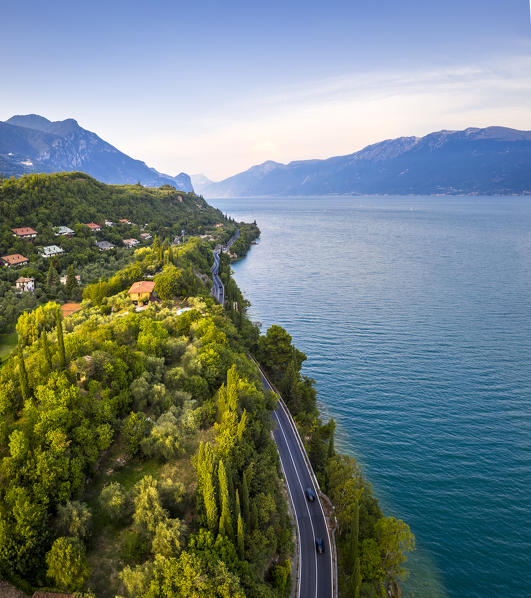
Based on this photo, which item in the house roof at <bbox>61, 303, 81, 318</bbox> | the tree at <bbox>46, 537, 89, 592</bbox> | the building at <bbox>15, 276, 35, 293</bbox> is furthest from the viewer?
the building at <bbox>15, 276, 35, 293</bbox>

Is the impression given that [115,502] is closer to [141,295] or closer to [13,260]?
[141,295]

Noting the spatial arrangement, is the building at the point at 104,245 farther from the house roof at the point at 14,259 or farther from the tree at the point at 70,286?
the tree at the point at 70,286

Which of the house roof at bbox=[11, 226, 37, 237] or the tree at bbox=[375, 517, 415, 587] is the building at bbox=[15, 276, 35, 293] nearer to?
the house roof at bbox=[11, 226, 37, 237]

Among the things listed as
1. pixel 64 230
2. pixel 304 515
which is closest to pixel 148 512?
pixel 304 515

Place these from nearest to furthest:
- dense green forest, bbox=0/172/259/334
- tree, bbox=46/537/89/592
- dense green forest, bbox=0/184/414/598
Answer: tree, bbox=46/537/89/592, dense green forest, bbox=0/184/414/598, dense green forest, bbox=0/172/259/334

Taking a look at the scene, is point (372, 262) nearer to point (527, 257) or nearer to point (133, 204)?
point (527, 257)

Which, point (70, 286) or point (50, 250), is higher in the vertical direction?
point (50, 250)

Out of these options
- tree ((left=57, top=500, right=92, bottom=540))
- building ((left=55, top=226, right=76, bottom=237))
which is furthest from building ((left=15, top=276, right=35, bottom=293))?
tree ((left=57, top=500, right=92, bottom=540))

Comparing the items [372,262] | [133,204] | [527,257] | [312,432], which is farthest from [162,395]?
[133,204]
